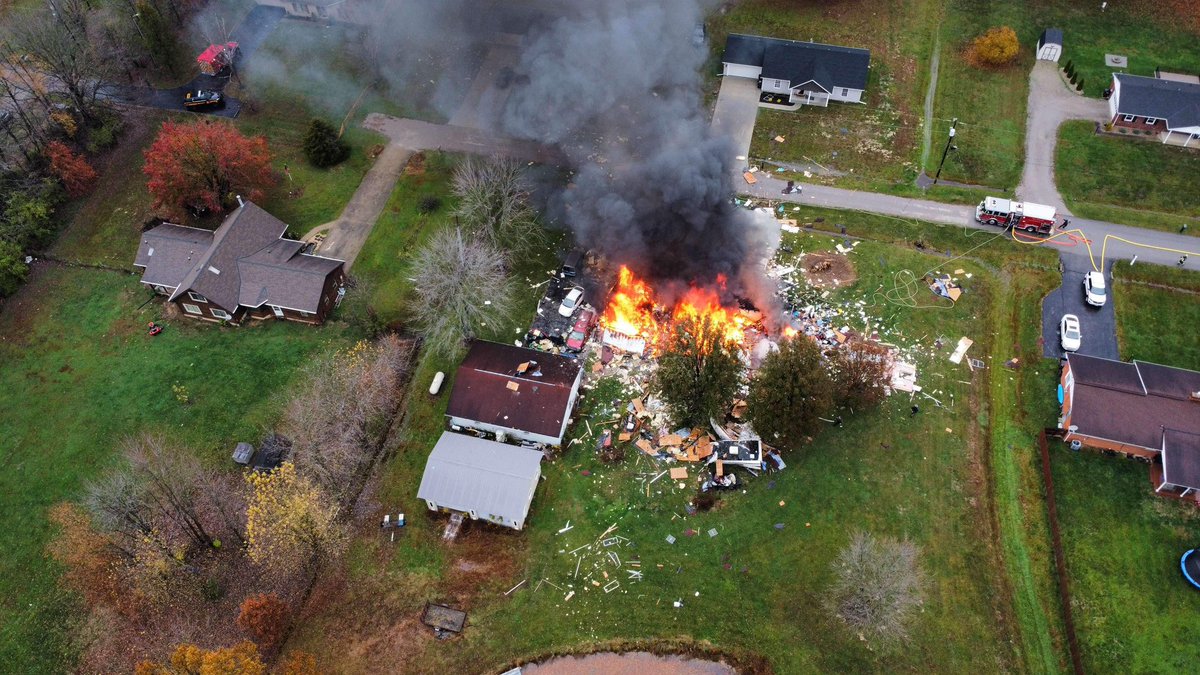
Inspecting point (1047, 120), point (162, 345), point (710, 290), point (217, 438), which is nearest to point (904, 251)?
point (710, 290)

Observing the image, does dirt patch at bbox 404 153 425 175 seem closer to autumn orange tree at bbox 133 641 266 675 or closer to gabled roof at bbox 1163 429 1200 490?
autumn orange tree at bbox 133 641 266 675

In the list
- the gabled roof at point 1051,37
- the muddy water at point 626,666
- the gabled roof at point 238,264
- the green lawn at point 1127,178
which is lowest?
the muddy water at point 626,666

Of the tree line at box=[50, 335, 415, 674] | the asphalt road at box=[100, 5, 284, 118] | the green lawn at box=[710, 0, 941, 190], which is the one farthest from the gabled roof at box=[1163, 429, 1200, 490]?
the asphalt road at box=[100, 5, 284, 118]

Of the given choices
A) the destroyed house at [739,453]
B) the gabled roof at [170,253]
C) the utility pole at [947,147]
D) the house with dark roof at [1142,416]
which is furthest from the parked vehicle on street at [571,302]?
the house with dark roof at [1142,416]

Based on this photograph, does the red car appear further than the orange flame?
Yes

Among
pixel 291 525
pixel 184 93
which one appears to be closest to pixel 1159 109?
pixel 291 525

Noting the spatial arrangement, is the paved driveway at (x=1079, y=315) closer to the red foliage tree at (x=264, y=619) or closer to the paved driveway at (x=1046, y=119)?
the paved driveway at (x=1046, y=119)
